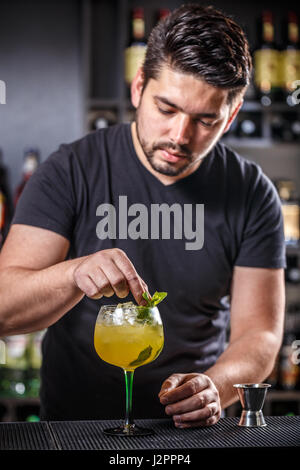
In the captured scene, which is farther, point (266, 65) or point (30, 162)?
point (266, 65)

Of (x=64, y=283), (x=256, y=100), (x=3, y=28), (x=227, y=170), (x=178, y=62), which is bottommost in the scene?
(x=64, y=283)

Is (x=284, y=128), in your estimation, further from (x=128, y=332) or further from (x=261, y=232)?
(x=128, y=332)

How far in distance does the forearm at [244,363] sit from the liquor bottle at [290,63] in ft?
5.85

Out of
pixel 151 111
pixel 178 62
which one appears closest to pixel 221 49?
pixel 178 62

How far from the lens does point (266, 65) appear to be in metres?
3.06

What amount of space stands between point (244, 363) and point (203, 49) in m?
0.73

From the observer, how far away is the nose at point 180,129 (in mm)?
1500

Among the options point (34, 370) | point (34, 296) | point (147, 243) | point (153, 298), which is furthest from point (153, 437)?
point (34, 370)

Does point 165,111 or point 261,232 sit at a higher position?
point 165,111

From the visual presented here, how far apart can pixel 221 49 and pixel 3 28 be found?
195 cm

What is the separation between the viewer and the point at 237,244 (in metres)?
1.72

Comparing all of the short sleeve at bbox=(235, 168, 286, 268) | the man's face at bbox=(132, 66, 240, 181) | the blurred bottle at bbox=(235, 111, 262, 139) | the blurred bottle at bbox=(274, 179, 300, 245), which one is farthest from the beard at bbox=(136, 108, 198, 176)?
the blurred bottle at bbox=(235, 111, 262, 139)

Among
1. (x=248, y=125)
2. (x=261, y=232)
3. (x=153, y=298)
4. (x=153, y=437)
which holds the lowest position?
(x=153, y=437)
